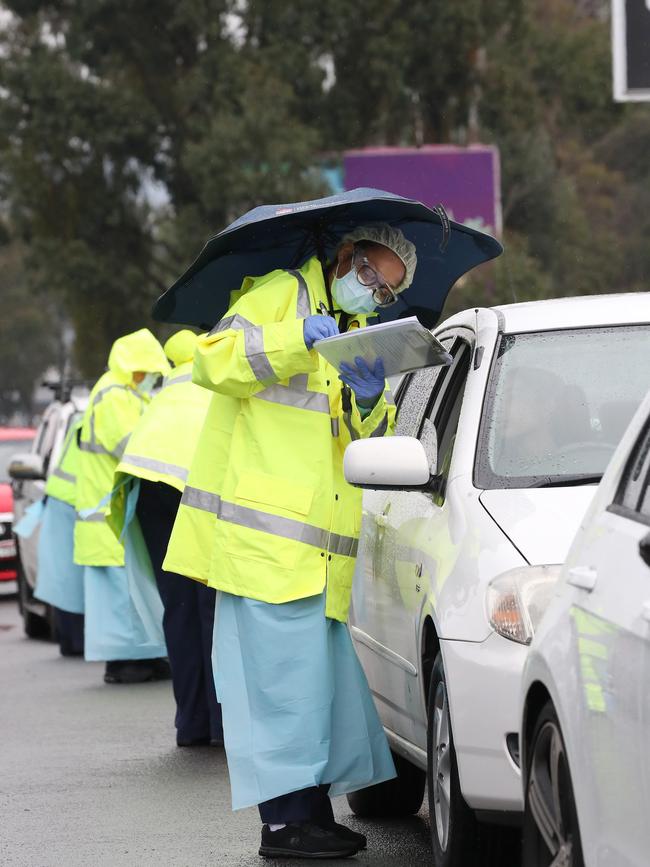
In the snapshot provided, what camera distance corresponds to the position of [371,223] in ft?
19.9

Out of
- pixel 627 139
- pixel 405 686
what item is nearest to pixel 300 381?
pixel 405 686

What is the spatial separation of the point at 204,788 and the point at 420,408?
1.88 meters

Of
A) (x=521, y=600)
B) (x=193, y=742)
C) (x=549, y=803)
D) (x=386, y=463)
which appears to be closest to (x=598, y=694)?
(x=549, y=803)

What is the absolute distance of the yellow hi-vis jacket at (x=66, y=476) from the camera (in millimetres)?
13109

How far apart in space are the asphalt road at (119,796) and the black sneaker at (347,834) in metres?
0.05

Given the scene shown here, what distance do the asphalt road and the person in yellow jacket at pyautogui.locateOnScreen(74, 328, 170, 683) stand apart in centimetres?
60

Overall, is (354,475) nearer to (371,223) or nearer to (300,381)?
(300,381)

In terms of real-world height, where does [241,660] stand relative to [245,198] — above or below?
below

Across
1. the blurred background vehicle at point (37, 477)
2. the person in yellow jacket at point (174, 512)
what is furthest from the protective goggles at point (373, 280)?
the blurred background vehicle at point (37, 477)

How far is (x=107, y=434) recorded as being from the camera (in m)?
11.8

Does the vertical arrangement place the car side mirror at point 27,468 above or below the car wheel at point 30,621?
above

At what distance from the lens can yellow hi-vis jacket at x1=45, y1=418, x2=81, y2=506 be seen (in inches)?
516

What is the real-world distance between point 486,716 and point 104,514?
23.9ft

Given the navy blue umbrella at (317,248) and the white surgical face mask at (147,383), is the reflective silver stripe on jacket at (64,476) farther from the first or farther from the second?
the navy blue umbrella at (317,248)
